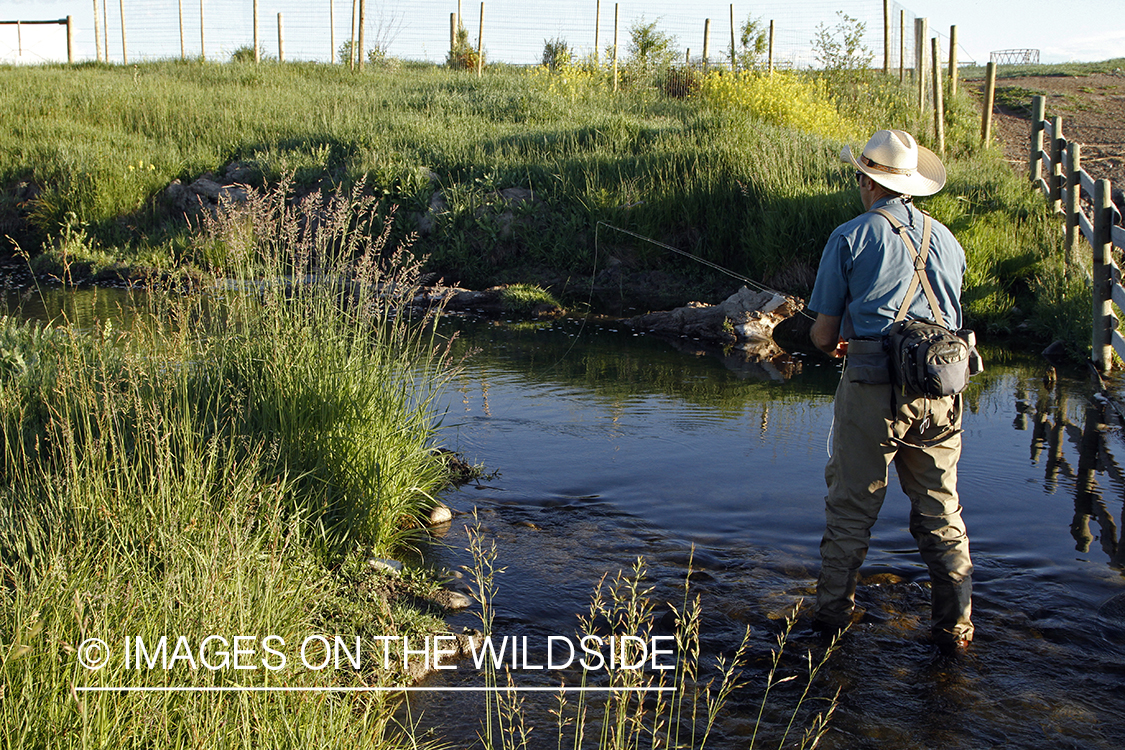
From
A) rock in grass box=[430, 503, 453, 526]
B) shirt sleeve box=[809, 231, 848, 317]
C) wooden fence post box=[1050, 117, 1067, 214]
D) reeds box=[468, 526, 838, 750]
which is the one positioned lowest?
reeds box=[468, 526, 838, 750]

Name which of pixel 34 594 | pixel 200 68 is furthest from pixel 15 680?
pixel 200 68

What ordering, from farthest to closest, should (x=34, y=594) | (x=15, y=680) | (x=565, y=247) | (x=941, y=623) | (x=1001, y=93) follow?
(x=1001, y=93), (x=565, y=247), (x=941, y=623), (x=34, y=594), (x=15, y=680)

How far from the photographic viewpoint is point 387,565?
458 centimetres

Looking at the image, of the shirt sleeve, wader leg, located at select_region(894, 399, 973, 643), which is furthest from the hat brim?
wader leg, located at select_region(894, 399, 973, 643)

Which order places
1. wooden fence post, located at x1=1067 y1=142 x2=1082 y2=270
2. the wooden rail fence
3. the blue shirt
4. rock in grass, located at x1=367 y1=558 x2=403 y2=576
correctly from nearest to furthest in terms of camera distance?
1. the blue shirt
2. rock in grass, located at x1=367 y1=558 x2=403 y2=576
3. the wooden rail fence
4. wooden fence post, located at x1=1067 y1=142 x2=1082 y2=270

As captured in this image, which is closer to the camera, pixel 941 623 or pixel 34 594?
pixel 34 594

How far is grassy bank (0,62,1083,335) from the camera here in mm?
12820

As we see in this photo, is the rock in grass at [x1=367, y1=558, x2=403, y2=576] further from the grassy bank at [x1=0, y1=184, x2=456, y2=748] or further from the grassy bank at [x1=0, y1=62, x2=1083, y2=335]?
the grassy bank at [x1=0, y1=62, x2=1083, y2=335]

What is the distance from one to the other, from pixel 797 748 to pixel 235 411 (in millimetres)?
3374

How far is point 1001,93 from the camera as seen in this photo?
30250 millimetres

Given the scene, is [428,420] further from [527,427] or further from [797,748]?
[797,748]

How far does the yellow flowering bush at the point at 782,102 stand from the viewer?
17.2m

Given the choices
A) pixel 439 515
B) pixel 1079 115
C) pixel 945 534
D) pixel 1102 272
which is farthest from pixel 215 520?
pixel 1079 115

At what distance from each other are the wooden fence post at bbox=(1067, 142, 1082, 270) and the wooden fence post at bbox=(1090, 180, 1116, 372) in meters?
1.95
